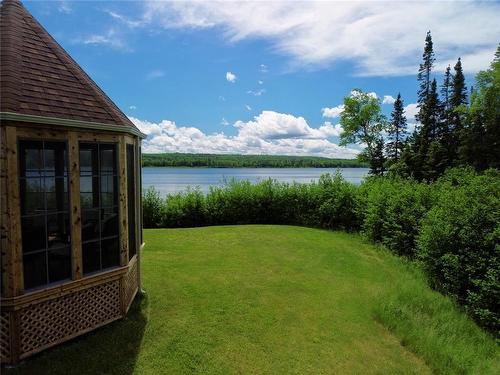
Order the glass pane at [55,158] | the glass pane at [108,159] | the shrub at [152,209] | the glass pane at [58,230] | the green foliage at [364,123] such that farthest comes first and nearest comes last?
the green foliage at [364,123] → the shrub at [152,209] → the glass pane at [108,159] → the glass pane at [55,158] → the glass pane at [58,230]

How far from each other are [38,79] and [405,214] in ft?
34.6

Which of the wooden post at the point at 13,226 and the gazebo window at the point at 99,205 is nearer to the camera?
the wooden post at the point at 13,226

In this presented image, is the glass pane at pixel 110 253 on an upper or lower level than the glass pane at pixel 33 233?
lower

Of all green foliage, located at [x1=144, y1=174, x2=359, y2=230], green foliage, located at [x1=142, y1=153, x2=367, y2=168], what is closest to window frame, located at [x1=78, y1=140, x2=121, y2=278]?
green foliage, located at [x1=144, y1=174, x2=359, y2=230]

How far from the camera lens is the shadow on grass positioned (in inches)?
186

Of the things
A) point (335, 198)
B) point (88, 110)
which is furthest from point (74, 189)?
point (335, 198)

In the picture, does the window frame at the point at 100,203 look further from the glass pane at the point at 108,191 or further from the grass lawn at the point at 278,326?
the grass lawn at the point at 278,326

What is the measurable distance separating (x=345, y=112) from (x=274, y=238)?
26.2m

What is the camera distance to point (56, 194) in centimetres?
554

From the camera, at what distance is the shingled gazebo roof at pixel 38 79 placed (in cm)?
479

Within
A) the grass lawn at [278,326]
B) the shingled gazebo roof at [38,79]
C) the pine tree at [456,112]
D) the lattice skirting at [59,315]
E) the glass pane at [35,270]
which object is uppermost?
the pine tree at [456,112]

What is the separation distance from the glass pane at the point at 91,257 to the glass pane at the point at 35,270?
60 cm

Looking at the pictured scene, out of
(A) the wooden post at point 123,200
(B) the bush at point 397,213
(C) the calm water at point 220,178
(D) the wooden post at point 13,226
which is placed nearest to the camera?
(D) the wooden post at point 13,226

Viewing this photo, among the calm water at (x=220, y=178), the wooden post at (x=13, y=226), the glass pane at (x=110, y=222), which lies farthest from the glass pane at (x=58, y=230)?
the calm water at (x=220, y=178)
